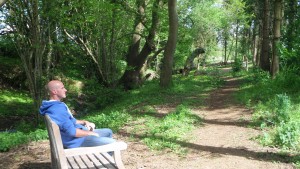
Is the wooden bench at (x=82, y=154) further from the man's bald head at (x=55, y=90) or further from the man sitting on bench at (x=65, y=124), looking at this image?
the man's bald head at (x=55, y=90)

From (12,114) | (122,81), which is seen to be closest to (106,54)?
(122,81)

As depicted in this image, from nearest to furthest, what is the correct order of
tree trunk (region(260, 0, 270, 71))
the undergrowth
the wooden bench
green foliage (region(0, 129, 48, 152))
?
the wooden bench < the undergrowth < green foliage (region(0, 129, 48, 152)) < tree trunk (region(260, 0, 270, 71))

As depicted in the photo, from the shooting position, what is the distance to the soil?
5484 mm

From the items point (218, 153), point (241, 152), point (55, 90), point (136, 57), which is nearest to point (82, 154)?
point (55, 90)

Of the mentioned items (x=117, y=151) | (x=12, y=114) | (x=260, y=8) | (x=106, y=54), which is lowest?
(x=12, y=114)

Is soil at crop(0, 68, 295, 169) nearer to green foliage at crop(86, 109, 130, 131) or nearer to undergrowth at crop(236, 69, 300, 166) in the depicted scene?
undergrowth at crop(236, 69, 300, 166)

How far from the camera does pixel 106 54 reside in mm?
15508

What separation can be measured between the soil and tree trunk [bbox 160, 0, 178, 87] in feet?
22.5

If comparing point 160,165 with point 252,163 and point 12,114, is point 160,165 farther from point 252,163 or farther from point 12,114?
point 12,114

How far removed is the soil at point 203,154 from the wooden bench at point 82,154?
4.45 ft

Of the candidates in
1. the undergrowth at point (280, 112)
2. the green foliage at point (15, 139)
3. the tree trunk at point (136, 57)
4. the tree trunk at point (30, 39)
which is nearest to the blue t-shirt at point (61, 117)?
the green foliage at point (15, 139)

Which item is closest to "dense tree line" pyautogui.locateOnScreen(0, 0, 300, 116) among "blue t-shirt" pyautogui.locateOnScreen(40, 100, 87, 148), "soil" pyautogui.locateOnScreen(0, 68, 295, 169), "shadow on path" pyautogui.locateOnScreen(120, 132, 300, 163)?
"blue t-shirt" pyautogui.locateOnScreen(40, 100, 87, 148)

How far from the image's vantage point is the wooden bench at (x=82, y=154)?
370cm

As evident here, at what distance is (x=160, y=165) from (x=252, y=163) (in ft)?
5.18
